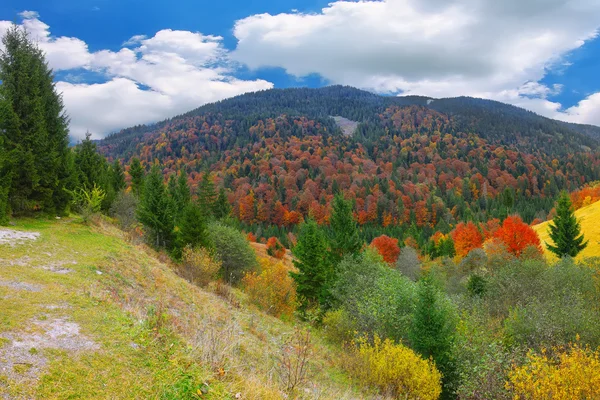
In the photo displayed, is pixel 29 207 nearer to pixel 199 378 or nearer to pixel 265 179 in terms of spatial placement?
pixel 199 378

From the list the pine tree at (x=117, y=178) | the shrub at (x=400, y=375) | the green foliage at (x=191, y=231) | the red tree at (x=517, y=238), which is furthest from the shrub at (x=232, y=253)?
the red tree at (x=517, y=238)

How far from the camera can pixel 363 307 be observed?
21.4 metres

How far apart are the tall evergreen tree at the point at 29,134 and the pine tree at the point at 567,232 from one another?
62.4 meters

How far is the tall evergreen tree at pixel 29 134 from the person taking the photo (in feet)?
74.0

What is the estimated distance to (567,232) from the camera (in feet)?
166

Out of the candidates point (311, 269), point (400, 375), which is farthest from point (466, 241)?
point (400, 375)

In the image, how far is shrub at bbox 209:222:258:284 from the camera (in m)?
41.0

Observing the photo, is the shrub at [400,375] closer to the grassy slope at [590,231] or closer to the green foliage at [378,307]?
the green foliage at [378,307]

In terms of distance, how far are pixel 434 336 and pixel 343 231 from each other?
16.5 metres

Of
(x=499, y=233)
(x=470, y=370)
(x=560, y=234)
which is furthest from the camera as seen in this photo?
(x=499, y=233)

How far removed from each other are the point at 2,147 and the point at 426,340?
28.2m

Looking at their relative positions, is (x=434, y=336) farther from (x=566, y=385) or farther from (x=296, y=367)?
(x=296, y=367)

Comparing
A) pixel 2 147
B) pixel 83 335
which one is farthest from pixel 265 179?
pixel 83 335

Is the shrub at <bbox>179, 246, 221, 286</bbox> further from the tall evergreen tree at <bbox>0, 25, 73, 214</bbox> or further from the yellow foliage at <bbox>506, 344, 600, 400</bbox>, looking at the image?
the yellow foliage at <bbox>506, 344, 600, 400</bbox>
